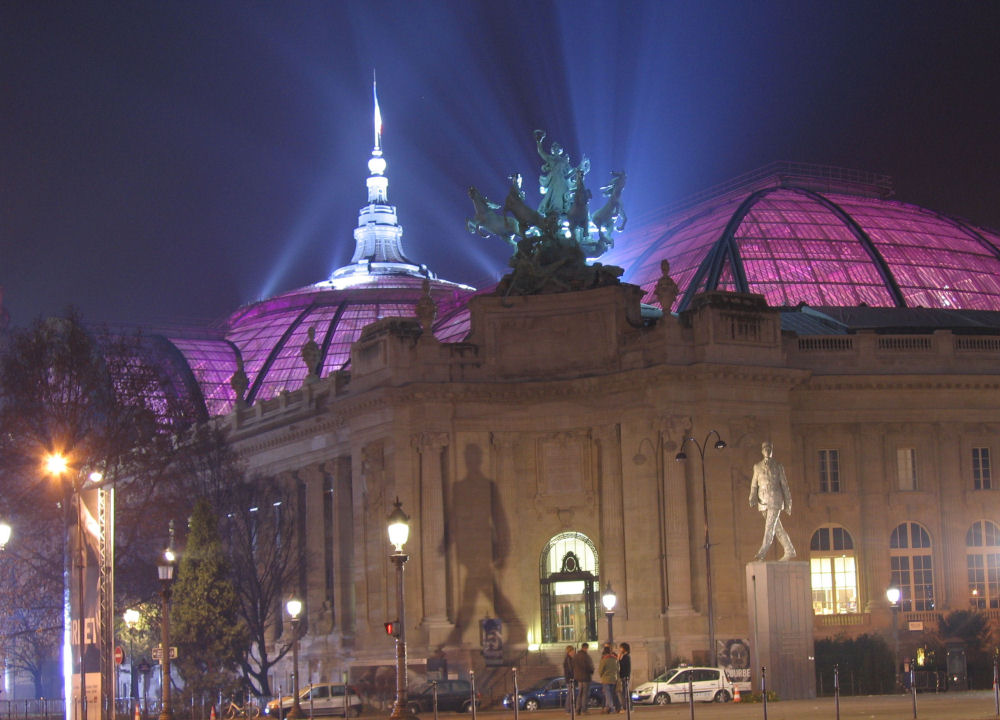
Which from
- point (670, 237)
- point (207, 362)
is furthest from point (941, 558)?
point (207, 362)

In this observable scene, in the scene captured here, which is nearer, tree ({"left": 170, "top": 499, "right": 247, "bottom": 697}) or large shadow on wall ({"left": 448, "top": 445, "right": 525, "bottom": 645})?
tree ({"left": 170, "top": 499, "right": 247, "bottom": 697})

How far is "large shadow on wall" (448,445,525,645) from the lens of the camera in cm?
8369

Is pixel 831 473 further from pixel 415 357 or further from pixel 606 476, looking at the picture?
pixel 415 357

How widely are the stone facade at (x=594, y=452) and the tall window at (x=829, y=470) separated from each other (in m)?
0.08

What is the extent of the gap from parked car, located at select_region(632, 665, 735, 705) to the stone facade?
39.7 feet

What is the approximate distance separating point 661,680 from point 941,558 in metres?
21.6

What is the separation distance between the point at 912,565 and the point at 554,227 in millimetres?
23189

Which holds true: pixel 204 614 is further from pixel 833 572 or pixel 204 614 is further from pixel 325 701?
pixel 833 572

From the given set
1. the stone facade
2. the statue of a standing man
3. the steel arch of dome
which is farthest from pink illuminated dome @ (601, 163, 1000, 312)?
the statue of a standing man

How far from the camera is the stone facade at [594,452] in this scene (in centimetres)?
8150

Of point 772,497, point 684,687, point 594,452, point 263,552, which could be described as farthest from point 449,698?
point 263,552

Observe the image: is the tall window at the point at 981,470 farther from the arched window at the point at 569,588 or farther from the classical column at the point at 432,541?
the classical column at the point at 432,541

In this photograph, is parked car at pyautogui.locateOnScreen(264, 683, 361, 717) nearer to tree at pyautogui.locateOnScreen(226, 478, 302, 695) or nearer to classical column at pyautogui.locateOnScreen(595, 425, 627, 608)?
classical column at pyautogui.locateOnScreen(595, 425, 627, 608)

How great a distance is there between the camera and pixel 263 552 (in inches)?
3981
